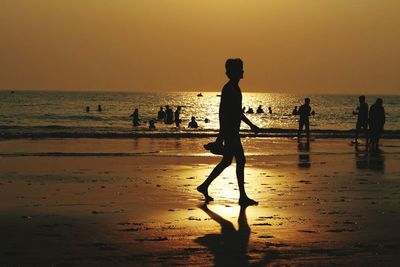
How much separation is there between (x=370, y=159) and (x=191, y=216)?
12663mm

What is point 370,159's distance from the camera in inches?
883

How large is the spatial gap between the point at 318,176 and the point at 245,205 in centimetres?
537

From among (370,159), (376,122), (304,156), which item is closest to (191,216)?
(370,159)

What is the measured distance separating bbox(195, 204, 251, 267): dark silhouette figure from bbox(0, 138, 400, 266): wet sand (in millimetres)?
10

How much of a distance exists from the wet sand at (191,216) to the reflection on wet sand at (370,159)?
236 mm

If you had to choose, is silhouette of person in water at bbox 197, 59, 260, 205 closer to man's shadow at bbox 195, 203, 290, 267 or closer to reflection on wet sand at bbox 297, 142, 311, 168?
man's shadow at bbox 195, 203, 290, 267

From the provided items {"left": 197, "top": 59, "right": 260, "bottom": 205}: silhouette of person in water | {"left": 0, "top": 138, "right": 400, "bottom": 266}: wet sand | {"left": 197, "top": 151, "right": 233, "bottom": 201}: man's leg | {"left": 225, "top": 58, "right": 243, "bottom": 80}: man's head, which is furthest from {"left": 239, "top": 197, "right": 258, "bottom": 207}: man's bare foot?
{"left": 225, "top": 58, "right": 243, "bottom": 80}: man's head

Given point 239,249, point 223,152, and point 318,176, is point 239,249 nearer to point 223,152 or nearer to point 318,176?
point 223,152

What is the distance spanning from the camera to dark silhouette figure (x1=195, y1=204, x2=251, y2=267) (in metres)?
7.64

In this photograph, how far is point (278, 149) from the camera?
92.2 feet

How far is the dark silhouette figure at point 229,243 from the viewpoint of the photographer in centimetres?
764

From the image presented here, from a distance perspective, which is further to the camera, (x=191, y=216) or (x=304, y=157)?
(x=304, y=157)

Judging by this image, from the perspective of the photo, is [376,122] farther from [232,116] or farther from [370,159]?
[232,116]

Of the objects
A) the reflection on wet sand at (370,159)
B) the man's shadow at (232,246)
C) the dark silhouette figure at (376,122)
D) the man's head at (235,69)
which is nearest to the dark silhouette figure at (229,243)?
the man's shadow at (232,246)
